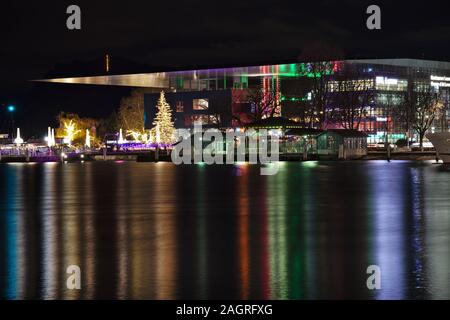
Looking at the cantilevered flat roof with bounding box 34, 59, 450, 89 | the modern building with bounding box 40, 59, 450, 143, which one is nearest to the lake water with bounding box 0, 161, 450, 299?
the modern building with bounding box 40, 59, 450, 143

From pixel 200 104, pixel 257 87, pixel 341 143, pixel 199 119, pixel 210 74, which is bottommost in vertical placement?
pixel 341 143

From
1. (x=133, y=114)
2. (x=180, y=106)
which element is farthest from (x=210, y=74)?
(x=133, y=114)

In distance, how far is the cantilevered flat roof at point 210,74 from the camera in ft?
385

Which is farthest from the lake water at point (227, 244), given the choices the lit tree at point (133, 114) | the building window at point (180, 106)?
the lit tree at point (133, 114)

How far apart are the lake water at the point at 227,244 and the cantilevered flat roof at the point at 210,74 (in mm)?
91831

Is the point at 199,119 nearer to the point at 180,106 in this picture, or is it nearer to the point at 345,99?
the point at 180,106

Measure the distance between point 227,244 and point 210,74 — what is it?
112473 mm

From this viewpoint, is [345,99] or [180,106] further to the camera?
[180,106]

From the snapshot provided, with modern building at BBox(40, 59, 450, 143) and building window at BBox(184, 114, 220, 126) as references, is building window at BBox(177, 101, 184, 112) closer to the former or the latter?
modern building at BBox(40, 59, 450, 143)

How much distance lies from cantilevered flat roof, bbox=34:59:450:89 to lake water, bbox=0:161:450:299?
9183 cm

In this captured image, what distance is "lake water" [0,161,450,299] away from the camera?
10367 mm

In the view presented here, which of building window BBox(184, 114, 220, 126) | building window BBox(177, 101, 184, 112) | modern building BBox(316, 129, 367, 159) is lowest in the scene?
modern building BBox(316, 129, 367, 159)

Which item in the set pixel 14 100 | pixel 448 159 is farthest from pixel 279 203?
pixel 14 100

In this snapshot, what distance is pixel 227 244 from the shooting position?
45.9 feet
